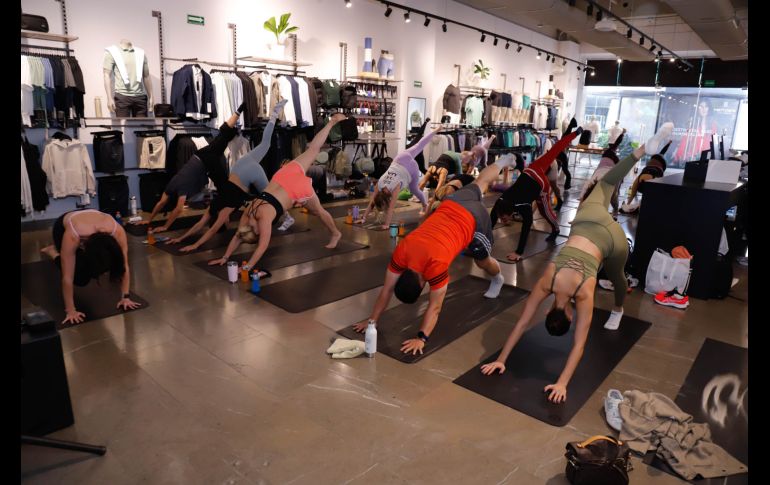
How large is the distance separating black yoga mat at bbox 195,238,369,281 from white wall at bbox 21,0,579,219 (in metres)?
3.06

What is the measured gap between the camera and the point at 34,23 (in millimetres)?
5945

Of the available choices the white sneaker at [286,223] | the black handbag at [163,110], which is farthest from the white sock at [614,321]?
the black handbag at [163,110]

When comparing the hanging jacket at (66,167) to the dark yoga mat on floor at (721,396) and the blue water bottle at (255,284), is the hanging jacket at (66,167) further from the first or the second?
the dark yoga mat on floor at (721,396)

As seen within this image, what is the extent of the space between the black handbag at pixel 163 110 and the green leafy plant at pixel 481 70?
319 inches

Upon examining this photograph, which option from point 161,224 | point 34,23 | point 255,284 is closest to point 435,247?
point 255,284

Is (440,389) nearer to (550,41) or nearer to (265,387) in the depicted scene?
(265,387)

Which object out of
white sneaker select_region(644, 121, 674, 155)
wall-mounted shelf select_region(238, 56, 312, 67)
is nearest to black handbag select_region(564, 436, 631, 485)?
white sneaker select_region(644, 121, 674, 155)

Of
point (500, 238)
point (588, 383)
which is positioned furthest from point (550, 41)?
point (588, 383)

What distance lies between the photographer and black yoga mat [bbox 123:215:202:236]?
6637 mm

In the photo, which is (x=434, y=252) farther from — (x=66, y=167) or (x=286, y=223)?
(x=66, y=167)

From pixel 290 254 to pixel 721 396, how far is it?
4.32m

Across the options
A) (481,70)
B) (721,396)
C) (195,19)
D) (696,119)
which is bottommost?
(721,396)

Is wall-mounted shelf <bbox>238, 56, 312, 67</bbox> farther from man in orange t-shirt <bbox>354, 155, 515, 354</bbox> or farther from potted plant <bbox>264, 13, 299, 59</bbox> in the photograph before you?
man in orange t-shirt <bbox>354, 155, 515, 354</bbox>

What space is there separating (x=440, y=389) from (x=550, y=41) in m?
15.5
